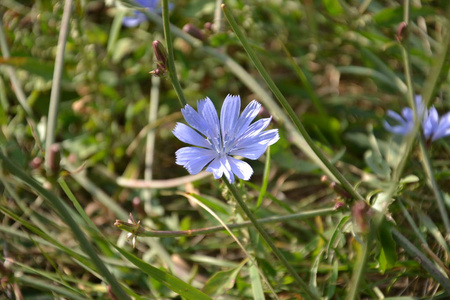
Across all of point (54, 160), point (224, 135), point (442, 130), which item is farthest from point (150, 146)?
point (442, 130)

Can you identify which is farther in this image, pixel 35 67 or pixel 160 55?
pixel 35 67

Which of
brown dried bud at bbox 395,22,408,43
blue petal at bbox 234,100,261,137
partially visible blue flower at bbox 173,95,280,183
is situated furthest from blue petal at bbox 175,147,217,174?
brown dried bud at bbox 395,22,408,43

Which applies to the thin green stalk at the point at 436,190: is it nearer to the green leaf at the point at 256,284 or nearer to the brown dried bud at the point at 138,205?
the green leaf at the point at 256,284

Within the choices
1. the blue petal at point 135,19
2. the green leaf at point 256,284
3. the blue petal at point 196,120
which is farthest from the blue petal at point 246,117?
the blue petal at point 135,19

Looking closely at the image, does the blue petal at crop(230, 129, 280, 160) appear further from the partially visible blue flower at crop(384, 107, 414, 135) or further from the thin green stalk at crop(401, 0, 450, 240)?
the partially visible blue flower at crop(384, 107, 414, 135)

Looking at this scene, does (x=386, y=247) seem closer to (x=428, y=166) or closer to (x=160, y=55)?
(x=428, y=166)
